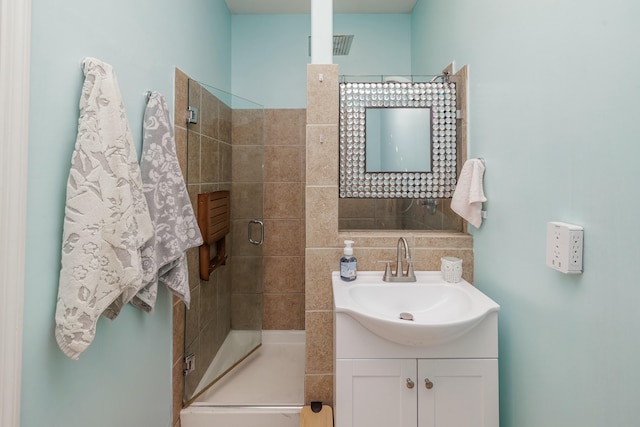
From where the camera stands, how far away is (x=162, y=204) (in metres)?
1.30

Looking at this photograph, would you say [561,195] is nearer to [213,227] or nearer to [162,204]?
[162,204]

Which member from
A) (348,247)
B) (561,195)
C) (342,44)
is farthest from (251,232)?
(561,195)

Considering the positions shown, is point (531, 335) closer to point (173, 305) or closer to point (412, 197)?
point (412, 197)

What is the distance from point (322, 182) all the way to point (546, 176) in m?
0.91

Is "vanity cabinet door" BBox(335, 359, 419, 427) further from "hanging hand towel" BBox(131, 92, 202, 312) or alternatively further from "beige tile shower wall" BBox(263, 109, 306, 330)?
"beige tile shower wall" BBox(263, 109, 306, 330)

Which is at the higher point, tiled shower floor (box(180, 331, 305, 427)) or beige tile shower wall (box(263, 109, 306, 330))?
beige tile shower wall (box(263, 109, 306, 330))

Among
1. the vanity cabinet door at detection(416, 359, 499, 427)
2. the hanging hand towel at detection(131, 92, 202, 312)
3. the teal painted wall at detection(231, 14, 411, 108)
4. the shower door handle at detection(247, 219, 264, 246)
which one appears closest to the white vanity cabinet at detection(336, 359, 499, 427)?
the vanity cabinet door at detection(416, 359, 499, 427)

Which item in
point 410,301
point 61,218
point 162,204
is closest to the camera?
point 61,218

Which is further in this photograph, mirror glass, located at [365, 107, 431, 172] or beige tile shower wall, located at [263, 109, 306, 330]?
beige tile shower wall, located at [263, 109, 306, 330]

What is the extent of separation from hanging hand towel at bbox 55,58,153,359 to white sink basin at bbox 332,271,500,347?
0.75 m

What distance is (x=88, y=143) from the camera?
0.91m

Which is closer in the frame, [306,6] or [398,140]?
[398,140]

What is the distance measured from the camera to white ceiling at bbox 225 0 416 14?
2.50 meters

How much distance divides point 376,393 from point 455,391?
0.29m
